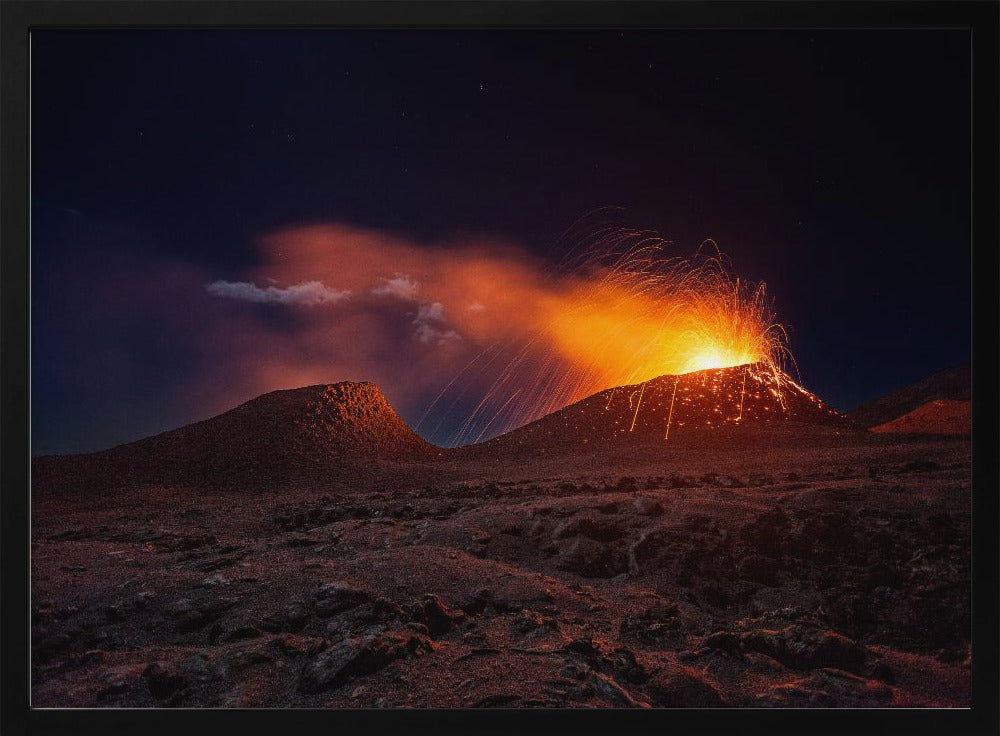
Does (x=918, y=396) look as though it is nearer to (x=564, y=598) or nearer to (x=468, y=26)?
(x=564, y=598)

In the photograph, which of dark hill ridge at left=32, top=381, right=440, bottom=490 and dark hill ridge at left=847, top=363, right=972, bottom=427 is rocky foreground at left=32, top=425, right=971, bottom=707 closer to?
dark hill ridge at left=847, top=363, right=972, bottom=427

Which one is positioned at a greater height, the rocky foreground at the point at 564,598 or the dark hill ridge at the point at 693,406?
the dark hill ridge at the point at 693,406

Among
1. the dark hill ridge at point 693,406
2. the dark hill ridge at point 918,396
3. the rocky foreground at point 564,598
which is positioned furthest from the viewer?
the dark hill ridge at point 693,406

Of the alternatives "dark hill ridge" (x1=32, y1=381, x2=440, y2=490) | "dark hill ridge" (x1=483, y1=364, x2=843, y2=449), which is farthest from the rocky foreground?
"dark hill ridge" (x1=32, y1=381, x2=440, y2=490)

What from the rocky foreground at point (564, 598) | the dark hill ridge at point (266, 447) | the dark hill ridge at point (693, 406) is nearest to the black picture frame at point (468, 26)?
the rocky foreground at point (564, 598)

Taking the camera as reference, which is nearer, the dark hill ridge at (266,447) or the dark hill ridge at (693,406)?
the dark hill ridge at (266,447)

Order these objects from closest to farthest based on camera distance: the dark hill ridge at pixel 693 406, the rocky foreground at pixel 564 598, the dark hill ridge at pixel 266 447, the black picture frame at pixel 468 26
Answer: the rocky foreground at pixel 564 598, the black picture frame at pixel 468 26, the dark hill ridge at pixel 266 447, the dark hill ridge at pixel 693 406

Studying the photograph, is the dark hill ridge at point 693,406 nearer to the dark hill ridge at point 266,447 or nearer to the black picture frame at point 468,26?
the black picture frame at point 468,26
